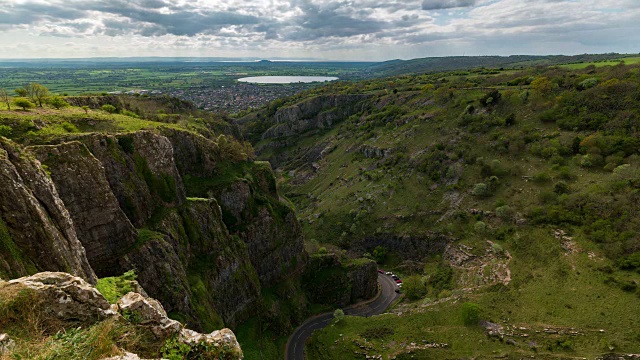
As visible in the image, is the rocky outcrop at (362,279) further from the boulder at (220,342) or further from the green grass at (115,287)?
the boulder at (220,342)

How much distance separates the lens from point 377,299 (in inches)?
3100

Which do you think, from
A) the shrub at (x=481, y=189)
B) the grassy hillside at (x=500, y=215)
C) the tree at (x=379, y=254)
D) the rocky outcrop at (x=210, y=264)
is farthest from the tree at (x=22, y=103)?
the shrub at (x=481, y=189)

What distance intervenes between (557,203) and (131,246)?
277 ft

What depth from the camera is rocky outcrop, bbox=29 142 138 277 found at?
29.8m

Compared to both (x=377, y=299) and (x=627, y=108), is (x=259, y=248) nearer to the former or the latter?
(x=377, y=299)

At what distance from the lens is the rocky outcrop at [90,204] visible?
29.8 meters

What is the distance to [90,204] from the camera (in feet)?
105

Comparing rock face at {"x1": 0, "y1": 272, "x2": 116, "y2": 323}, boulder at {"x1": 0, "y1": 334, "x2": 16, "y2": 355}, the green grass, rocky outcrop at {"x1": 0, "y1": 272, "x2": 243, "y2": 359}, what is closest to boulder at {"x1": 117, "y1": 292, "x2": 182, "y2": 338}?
rocky outcrop at {"x1": 0, "y1": 272, "x2": 243, "y2": 359}

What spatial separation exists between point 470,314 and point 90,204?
5707 centimetres

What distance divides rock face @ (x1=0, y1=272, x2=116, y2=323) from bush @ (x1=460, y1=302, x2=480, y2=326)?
181 ft

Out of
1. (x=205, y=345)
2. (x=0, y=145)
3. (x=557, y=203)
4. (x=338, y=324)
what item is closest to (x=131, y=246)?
(x=0, y=145)

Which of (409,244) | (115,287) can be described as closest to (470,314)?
(409,244)

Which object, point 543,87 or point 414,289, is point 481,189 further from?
point 543,87

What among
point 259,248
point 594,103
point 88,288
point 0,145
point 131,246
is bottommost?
point 259,248
